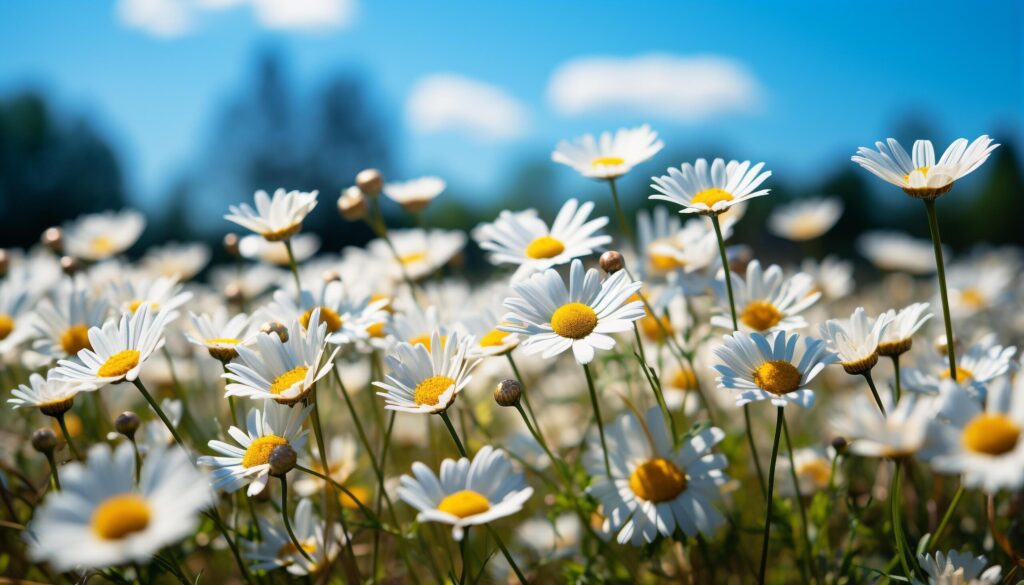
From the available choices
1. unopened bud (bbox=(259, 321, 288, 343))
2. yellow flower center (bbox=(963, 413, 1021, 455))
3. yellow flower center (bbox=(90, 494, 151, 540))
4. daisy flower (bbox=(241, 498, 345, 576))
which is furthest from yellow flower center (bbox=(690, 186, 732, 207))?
yellow flower center (bbox=(90, 494, 151, 540))

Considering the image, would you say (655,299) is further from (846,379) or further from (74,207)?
(74,207)

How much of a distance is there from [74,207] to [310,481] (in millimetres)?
25047

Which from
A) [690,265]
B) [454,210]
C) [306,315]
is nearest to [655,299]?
[690,265]

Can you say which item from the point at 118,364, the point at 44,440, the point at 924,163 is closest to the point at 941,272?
the point at 924,163

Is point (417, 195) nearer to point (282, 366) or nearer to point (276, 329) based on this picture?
point (276, 329)

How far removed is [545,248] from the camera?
1.97m

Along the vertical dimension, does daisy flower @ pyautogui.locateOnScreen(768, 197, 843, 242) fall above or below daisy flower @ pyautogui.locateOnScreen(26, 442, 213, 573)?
below

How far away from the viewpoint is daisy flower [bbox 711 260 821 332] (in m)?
1.89

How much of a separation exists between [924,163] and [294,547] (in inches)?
64.7

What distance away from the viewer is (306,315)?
6.24 feet

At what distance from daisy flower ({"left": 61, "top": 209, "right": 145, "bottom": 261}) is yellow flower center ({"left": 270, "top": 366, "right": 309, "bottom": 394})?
1.73m

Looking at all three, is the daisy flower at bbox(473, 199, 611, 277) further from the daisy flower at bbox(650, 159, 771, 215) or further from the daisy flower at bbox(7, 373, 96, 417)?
the daisy flower at bbox(7, 373, 96, 417)

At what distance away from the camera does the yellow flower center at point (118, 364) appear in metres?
1.57

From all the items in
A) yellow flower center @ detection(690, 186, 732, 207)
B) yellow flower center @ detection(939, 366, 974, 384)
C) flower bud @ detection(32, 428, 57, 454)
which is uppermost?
yellow flower center @ detection(690, 186, 732, 207)
